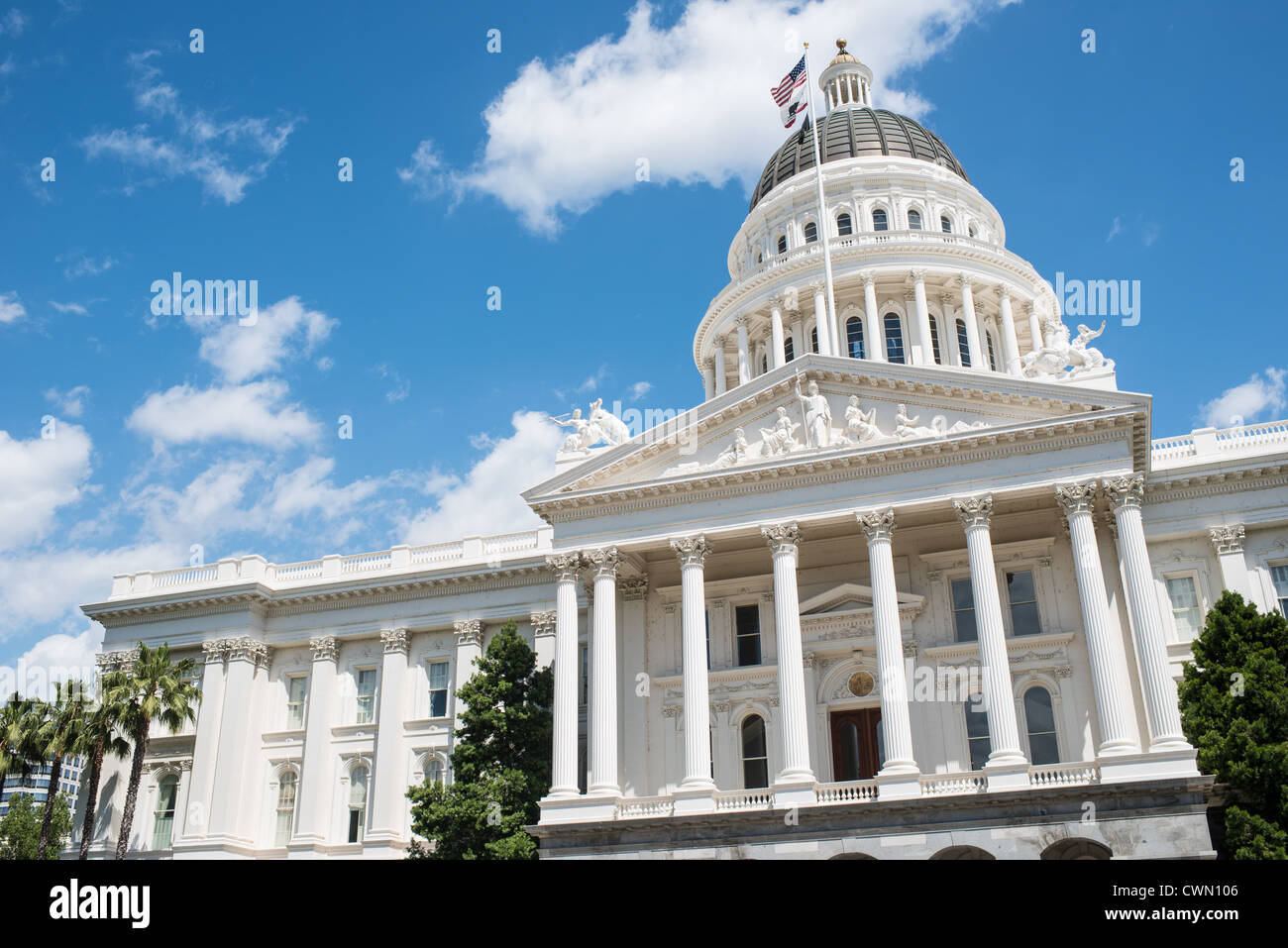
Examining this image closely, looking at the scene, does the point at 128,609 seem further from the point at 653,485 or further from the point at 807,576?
the point at 807,576

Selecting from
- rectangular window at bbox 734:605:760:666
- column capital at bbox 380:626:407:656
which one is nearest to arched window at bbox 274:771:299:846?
column capital at bbox 380:626:407:656

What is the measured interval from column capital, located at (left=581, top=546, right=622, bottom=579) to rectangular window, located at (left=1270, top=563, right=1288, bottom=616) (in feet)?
64.1

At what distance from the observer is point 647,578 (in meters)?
38.3

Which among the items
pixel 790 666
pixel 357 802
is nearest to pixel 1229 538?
pixel 790 666

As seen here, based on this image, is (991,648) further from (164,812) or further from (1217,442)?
(164,812)

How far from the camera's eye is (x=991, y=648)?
1201 inches

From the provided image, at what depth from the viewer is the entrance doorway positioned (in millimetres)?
35000

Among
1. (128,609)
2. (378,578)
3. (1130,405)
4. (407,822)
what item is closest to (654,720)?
(407,822)

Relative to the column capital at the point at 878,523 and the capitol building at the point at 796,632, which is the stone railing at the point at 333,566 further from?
the column capital at the point at 878,523

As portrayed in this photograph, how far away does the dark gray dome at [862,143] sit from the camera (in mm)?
61062

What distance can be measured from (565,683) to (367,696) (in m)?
13.3

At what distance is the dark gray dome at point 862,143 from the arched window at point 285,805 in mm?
38729

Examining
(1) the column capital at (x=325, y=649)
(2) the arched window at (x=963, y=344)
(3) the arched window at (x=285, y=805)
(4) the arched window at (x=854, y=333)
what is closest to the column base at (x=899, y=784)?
(1) the column capital at (x=325, y=649)

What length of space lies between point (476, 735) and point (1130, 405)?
21.1m
